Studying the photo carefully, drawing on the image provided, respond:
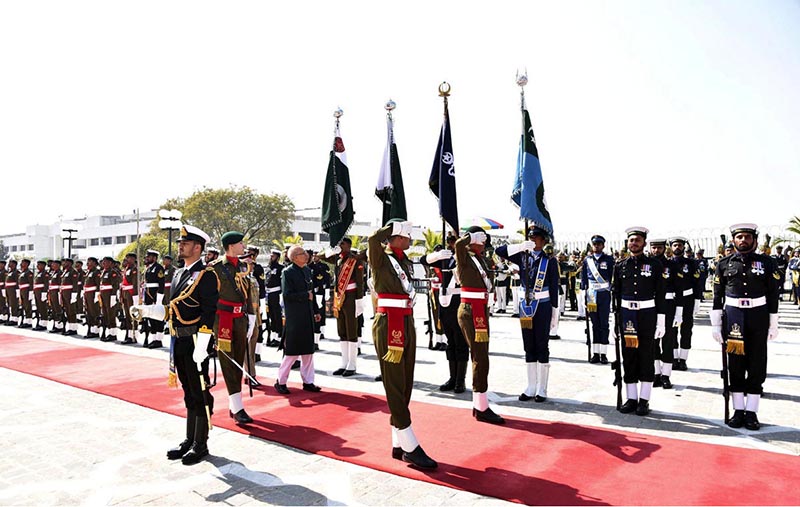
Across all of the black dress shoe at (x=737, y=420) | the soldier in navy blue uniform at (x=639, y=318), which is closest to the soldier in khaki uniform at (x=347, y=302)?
the soldier in navy blue uniform at (x=639, y=318)

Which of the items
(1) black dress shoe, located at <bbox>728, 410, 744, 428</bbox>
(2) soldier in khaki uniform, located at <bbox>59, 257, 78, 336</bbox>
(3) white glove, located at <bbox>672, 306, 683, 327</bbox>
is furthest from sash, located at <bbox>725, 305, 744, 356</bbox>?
(2) soldier in khaki uniform, located at <bbox>59, 257, 78, 336</bbox>

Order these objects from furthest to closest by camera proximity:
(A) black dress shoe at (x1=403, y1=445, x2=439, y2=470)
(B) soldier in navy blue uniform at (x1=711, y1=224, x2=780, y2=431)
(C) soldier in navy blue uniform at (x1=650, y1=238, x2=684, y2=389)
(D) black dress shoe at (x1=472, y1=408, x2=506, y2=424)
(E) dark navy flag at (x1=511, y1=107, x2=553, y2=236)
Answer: (E) dark navy flag at (x1=511, y1=107, x2=553, y2=236) < (C) soldier in navy blue uniform at (x1=650, y1=238, x2=684, y2=389) < (D) black dress shoe at (x1=472, y1=408, x2=506, y2=424) < (B) soldier in navy blue uniform at (x1=711, y1=224, x2=780, y2=431) < (A) black dress shoe at (x1=403, y1=445, x2=439, y2=470)

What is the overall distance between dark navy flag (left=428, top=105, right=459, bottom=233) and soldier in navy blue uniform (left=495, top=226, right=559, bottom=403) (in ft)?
5.12

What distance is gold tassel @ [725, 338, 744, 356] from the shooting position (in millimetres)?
6141

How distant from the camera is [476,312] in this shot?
6461 mm

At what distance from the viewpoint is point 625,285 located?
6961 mm

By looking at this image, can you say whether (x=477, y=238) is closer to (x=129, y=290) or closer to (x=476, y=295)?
(x=476, y=295)

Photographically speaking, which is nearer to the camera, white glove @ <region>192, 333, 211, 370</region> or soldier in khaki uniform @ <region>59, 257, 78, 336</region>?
white glove @ <region>192, 333, 211, 370</region>

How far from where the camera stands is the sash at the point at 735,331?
6.17 metres

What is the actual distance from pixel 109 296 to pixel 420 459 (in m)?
12.5

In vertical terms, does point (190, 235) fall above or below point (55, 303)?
above

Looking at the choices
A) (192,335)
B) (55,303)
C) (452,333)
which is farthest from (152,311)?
(55,303)

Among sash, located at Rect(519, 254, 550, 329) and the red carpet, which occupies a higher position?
sash, located at Rect(519, 254, 550, 329)

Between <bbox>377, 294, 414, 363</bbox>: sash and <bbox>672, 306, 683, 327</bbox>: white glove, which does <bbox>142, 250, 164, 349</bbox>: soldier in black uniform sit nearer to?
<bbox>377, 294, 414, 363</bbox>: sash
